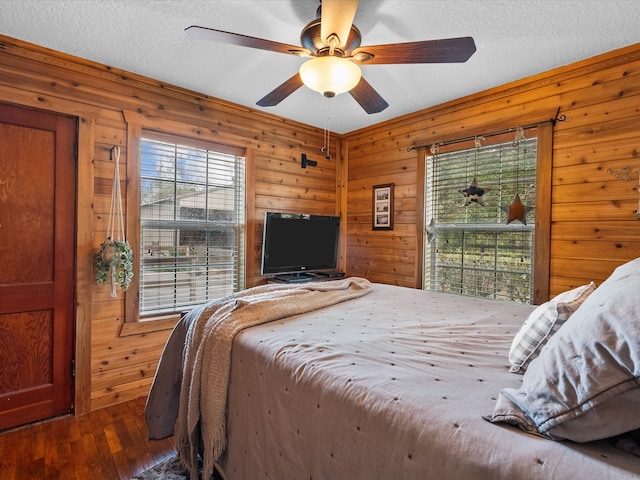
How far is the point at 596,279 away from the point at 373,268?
2027 mm

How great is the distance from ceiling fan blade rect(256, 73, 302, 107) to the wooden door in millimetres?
1486

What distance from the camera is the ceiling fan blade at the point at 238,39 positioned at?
160 centimetres

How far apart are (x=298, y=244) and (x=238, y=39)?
2.18 meters

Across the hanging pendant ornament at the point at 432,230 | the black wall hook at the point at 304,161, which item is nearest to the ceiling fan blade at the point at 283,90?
the black wall hook at the point at 304,161

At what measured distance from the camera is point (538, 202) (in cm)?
269

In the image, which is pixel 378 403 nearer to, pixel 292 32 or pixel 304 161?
pixel 292 32

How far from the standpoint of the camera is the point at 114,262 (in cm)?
251

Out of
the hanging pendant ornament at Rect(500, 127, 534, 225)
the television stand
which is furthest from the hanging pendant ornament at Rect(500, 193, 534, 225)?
the television stand

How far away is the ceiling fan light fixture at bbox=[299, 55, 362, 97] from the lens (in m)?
1.70

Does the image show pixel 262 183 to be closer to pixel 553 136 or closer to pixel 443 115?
pixel 443 115

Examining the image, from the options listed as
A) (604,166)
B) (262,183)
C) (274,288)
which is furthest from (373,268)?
(604,166)

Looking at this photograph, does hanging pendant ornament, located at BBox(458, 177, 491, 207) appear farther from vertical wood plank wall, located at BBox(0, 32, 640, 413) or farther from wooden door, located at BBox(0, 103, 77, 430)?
wooden door, located at BBox(0, 103, 77, 430)

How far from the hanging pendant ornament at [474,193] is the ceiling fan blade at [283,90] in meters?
1.81

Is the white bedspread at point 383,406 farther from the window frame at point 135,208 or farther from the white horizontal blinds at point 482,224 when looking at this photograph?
the window frame at point 135,208
